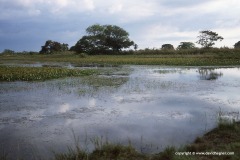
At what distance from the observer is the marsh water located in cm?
776

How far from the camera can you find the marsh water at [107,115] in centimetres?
776

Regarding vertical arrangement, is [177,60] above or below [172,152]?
above

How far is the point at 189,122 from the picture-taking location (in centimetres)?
960

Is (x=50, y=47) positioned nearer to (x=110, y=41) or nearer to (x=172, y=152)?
(x=110, y=41)

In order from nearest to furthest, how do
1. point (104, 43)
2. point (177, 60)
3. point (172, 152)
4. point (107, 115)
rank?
1. point (172, 152)
2. point (107, 115)
3. point (177, 60)
4. point (104, 43)

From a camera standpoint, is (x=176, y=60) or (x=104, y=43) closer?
(x=176, y=60)

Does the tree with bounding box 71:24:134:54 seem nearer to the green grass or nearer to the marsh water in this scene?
the green grass

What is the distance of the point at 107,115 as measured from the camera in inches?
423

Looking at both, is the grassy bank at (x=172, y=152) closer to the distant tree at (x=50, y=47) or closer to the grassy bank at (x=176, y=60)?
the grassy bank at (x=176, y=60)

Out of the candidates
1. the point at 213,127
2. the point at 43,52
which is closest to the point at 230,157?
the point at 213,127

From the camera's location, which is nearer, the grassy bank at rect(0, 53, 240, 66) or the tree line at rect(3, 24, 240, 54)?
the grassy bank at rect(0, 53, 240, 66)

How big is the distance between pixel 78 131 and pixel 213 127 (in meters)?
4.12

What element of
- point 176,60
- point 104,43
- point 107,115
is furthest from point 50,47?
point 107,115

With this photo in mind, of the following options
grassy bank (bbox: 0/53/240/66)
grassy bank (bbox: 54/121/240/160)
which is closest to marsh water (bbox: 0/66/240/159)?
grassy bank (bbox: 54/121/240/160)
